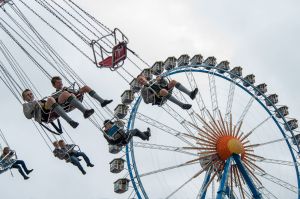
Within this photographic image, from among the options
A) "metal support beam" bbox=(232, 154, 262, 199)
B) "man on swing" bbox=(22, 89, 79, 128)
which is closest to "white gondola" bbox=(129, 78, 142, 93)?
"metal support beam" bbox=(232, 154, 262, 199)

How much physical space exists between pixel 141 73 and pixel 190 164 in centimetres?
330

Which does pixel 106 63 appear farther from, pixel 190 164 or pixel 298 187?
pixel 298 187

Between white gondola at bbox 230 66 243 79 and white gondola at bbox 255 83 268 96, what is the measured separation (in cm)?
96

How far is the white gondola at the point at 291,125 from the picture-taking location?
71.6 feet

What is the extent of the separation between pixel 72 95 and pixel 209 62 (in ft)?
32.2

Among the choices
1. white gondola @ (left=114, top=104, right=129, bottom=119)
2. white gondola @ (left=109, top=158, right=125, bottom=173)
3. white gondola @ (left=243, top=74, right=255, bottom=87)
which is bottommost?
white gondola @ (left=109, top=158, right=125, bottom=173)

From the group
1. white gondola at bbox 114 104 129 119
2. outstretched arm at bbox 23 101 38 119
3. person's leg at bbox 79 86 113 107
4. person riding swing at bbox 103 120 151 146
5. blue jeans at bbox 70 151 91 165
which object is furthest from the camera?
white gondola at bbox 114 104 129 119

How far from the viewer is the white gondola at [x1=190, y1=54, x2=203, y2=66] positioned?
20.0m

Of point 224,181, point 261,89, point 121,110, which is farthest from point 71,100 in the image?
point 261,89

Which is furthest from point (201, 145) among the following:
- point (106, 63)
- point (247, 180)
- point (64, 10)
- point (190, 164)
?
point (64, 10)

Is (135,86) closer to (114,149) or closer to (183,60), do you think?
(114,149)

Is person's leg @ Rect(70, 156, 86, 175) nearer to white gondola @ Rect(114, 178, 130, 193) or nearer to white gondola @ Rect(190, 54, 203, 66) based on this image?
white gondola @ Rect(114, 178, 130, 193)

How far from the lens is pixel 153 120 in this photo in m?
18.2

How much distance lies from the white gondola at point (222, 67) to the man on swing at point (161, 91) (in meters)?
5.80
